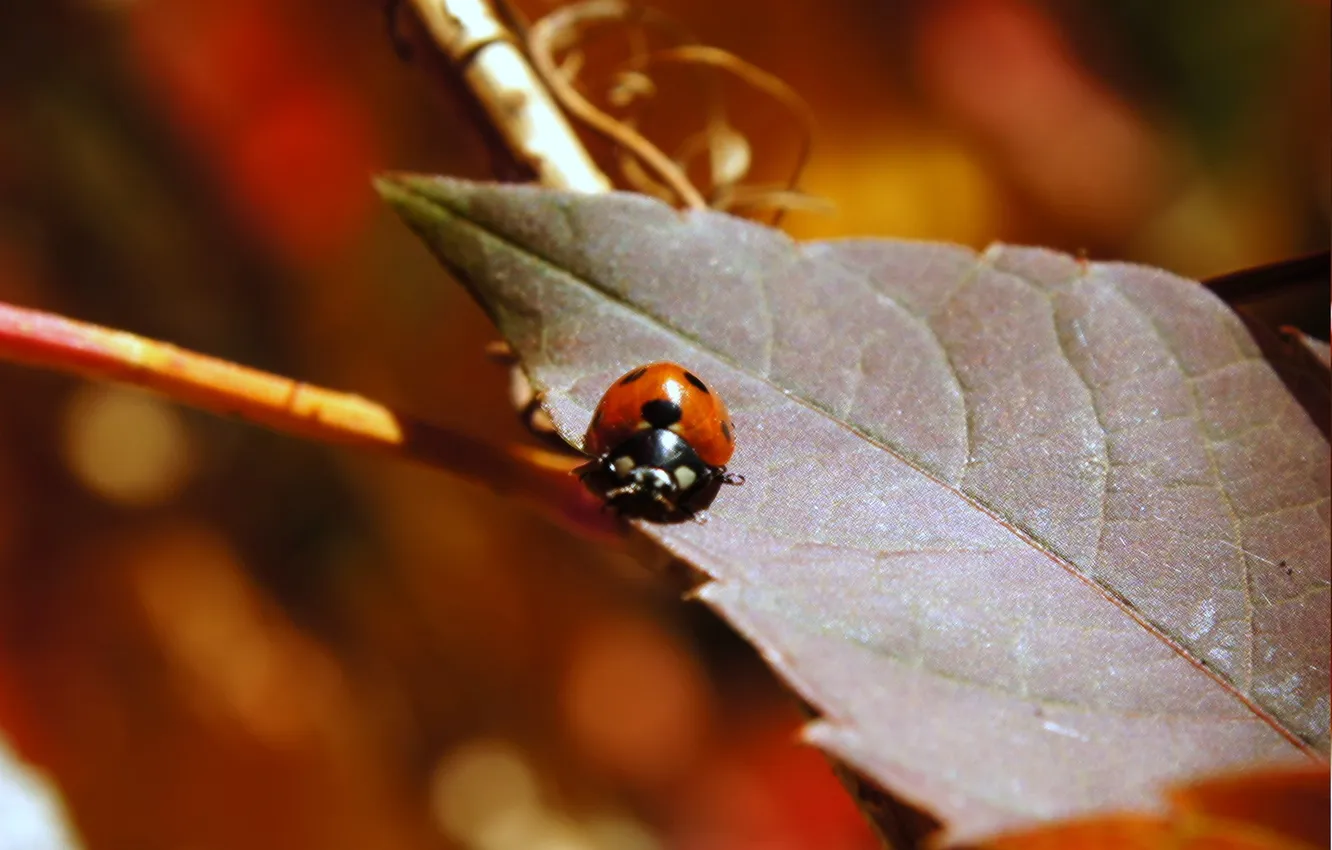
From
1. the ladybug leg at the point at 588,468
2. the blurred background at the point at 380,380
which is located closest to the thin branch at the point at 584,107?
the ladybug leg at the point at 588,468

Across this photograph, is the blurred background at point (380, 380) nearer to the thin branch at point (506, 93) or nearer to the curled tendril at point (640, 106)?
the curled tendril at point (640, 106)

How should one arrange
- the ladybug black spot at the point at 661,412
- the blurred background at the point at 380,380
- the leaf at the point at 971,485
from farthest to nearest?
1. the blurred background at the point at 380,380
2. the ladybug black spot at the point at 661,412
3. the leaf at the point at 971,485

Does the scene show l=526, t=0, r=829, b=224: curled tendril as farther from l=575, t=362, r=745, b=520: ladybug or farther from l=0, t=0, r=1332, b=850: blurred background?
l=0, t=0, r=1332, b=850: blurred background

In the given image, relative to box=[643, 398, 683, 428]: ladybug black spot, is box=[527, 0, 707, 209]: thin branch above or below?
above

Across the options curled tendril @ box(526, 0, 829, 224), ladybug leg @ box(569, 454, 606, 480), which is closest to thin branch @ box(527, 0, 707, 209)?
curled tendril @ box(526, 0, 829, 224)

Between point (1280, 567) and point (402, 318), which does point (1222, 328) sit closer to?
point (1280, 567)
